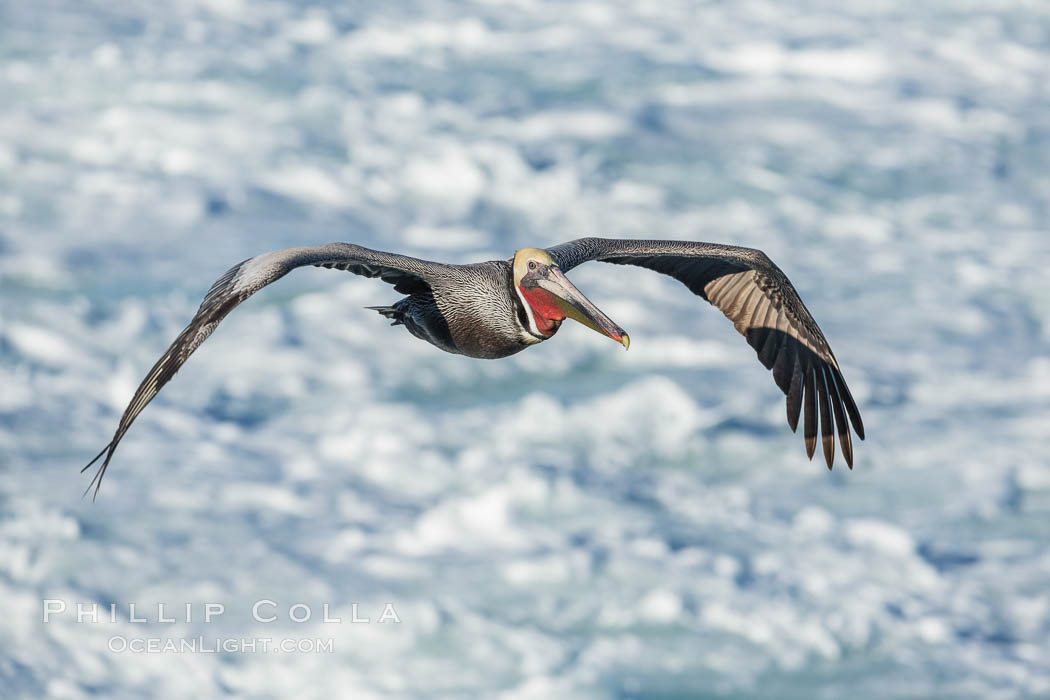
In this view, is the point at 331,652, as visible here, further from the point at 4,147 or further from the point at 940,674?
the point at 4,147

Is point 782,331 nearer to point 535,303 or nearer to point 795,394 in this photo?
point 795,394

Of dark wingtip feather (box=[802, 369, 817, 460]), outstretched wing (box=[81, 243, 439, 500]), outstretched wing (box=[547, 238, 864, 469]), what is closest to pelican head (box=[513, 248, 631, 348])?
outstretched wing (box=[81, 243, 439, 500])

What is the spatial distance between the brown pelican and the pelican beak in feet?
0.04

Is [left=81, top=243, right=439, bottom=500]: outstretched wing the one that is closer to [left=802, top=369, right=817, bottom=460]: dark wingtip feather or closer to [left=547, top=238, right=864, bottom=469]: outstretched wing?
[left=547, top=238, right=864, bottom=469]: outstretched wing

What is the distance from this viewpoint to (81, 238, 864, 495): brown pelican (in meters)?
12.1

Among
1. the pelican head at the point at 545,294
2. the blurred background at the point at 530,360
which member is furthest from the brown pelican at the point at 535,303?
the blurred background at the point at 530,360

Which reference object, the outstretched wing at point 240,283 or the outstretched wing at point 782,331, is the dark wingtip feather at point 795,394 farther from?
the outstretched wing at point 240,283

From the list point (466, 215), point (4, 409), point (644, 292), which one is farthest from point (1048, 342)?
point (4, 409)

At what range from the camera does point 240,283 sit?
1199 centimetres

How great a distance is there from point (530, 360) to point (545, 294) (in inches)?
3069

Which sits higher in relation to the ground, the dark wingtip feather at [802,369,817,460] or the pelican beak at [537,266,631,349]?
the dark wingtip feather at [802,369,817,460]

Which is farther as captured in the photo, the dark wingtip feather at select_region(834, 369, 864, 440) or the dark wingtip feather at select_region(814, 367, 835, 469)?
the dark wingtip feather at select_region(814, 367, 835, 469)

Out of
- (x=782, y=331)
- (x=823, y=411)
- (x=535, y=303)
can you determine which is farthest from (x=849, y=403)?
(x=535, y=303)

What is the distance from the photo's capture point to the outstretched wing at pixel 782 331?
53.7 ft
